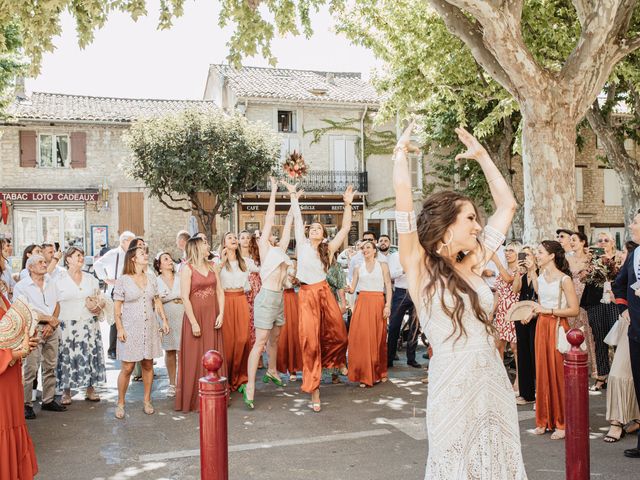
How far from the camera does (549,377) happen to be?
662 centimetres

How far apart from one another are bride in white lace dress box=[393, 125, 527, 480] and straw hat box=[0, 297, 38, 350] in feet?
8.63

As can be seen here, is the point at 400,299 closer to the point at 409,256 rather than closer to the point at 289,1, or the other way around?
the point at 289,1

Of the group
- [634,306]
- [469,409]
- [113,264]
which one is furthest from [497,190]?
[113,264]

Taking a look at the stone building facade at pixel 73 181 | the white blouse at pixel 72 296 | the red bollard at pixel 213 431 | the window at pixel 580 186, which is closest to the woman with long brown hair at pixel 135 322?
the white blouse at pixel 72 296

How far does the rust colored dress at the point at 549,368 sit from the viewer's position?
21.4 feet

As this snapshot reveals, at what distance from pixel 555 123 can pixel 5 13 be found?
28.3 ft

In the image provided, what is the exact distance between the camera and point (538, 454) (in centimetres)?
589

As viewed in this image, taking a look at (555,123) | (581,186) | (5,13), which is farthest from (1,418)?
(581,186)

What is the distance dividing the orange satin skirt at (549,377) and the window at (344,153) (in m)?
27.9

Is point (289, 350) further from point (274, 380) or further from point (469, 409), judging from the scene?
point (469, 409)

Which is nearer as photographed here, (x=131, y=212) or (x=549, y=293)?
(x=549, y=293)

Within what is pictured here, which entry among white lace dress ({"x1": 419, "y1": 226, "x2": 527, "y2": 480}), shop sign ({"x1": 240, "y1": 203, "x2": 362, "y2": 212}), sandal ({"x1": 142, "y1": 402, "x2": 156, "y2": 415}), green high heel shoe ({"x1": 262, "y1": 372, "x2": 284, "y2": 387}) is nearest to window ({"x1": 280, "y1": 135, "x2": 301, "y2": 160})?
shop sign ({"x1": 240, "y1": 203, "x2": 362, "y2": 212})

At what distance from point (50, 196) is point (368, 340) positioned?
80.2 ft

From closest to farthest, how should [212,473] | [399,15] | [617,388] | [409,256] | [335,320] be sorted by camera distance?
[409,256]
[212,473]
[617,388]
[335,320]
[399,15]
